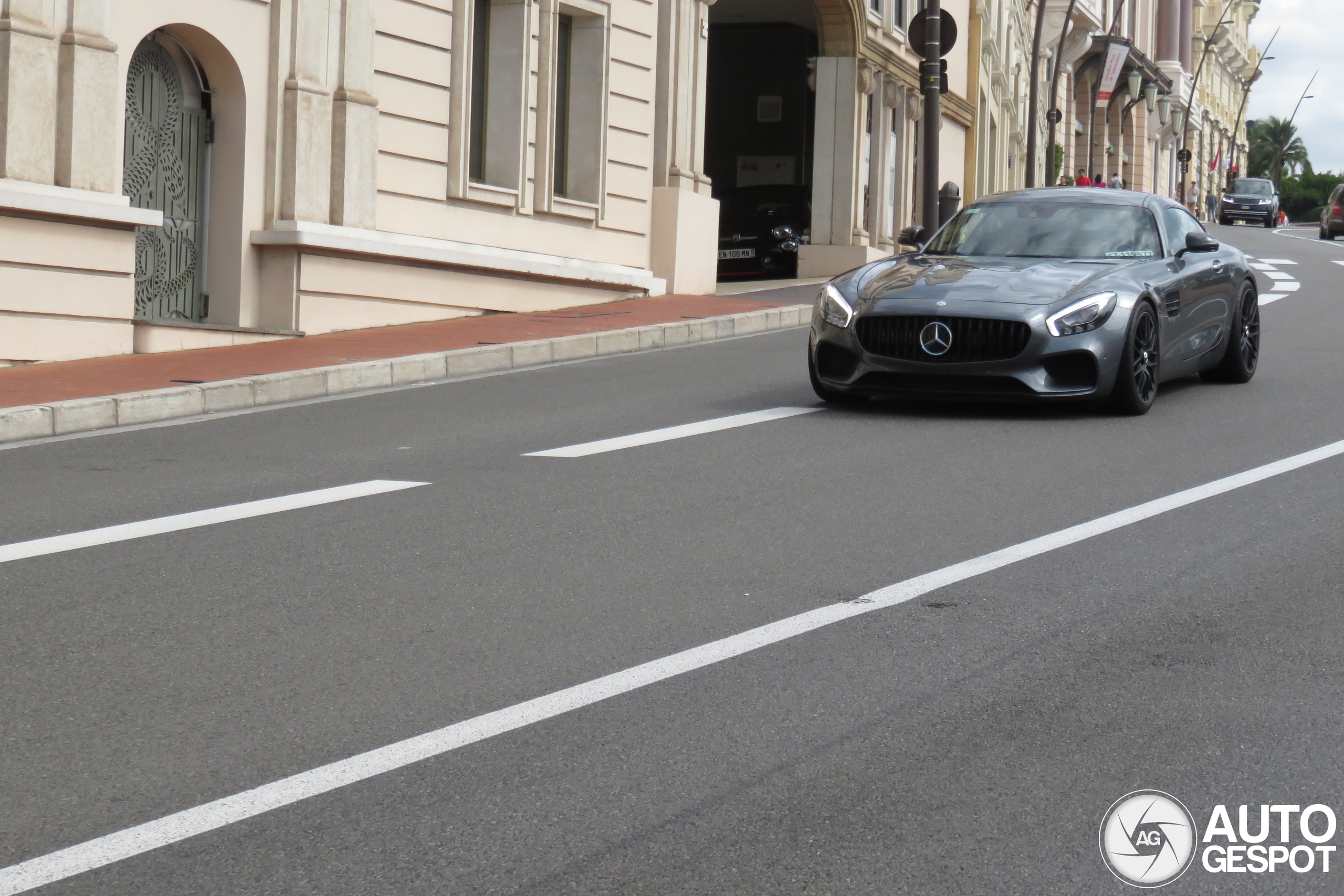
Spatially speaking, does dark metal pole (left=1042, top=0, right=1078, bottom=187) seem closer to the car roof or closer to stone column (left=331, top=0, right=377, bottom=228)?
stone column (left=331, top=0, right=377, bottom=228)

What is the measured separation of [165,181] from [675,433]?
6.90m

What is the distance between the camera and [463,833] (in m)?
3.38

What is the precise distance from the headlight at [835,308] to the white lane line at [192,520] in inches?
133

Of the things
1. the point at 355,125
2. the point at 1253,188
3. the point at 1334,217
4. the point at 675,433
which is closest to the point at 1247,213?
the point at 1253,188

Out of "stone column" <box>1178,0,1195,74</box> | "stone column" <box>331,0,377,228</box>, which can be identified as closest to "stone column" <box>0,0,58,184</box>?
"stone column" <box>331,0,377,228</box>

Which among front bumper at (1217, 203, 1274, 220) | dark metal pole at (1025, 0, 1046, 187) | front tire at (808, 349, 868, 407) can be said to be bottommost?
front tire at (808, 349, 868, 407)

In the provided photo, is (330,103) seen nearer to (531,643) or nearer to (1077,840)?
(531,643)

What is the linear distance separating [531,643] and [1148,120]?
251ft

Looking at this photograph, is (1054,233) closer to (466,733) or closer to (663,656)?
(663,656)

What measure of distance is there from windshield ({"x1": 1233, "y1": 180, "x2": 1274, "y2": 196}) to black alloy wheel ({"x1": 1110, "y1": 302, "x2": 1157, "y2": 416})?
63484mm

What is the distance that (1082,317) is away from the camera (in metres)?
9.68

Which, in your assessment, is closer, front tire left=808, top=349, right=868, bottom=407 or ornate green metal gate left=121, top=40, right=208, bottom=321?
front tire left=808, top=349, right=868, bottom=407

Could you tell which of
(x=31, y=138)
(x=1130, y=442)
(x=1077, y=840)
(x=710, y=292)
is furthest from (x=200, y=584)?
(x=710, y=292)

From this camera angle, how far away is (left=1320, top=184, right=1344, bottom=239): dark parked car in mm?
57812
